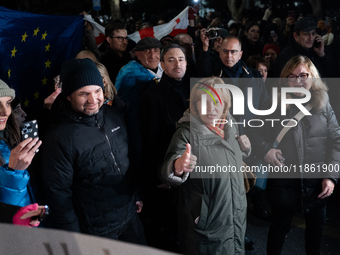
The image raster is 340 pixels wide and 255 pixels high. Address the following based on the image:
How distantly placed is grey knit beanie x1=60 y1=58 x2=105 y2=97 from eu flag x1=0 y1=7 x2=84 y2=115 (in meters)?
1.45

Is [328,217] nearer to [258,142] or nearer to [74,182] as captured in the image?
[258,142]

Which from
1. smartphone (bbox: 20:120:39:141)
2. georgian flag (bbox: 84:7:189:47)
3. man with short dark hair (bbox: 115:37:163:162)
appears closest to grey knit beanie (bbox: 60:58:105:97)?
smartphone (bbox: 20:120:39:141)

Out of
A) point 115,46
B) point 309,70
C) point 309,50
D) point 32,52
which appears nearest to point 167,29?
point 115,46

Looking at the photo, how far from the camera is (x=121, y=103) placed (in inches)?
120

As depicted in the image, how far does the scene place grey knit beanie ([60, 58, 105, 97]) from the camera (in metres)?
2.09

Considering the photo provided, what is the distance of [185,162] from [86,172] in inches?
27.0

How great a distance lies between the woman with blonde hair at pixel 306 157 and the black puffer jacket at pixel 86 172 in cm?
126

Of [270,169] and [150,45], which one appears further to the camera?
[150,45]

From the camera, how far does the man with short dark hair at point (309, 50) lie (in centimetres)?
395

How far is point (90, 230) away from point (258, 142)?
156 centimetres

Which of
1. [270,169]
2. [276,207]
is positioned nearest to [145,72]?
[270,169]

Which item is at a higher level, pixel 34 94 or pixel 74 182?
pixel 34 94

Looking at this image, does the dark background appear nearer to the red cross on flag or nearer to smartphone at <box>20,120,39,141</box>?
the red cross on flag

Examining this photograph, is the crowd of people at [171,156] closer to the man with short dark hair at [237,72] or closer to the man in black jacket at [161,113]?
the man in black jacket at [161,113]
